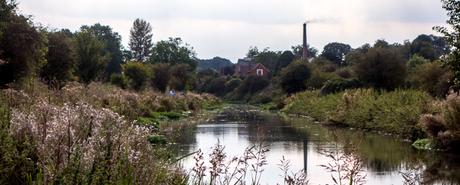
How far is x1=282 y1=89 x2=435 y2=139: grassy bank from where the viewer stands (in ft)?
75.3

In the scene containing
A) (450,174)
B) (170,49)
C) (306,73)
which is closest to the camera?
(450,174)

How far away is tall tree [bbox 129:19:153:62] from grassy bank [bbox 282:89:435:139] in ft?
219

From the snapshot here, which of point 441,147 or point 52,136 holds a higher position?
point 52,136

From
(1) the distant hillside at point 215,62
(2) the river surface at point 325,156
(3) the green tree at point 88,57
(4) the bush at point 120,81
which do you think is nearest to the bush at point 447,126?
(2) the river surface at point 325,156

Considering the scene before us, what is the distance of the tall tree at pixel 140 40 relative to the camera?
10411 centimetres

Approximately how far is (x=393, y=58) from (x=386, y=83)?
1.84 meters

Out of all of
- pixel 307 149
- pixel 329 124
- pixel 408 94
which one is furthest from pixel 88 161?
pixel 329 124

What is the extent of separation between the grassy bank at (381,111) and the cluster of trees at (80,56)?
491 inches

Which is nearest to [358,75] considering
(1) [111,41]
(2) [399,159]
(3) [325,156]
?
(2) [399,159]

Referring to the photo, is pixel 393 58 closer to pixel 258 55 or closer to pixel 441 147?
pixel 441 147

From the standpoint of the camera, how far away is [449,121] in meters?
18.0

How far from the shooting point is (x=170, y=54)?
306 ft

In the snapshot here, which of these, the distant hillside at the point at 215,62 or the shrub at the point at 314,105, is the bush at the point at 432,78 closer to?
the shrub at the point at 314,105

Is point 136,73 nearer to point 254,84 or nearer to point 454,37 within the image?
point 254,84
